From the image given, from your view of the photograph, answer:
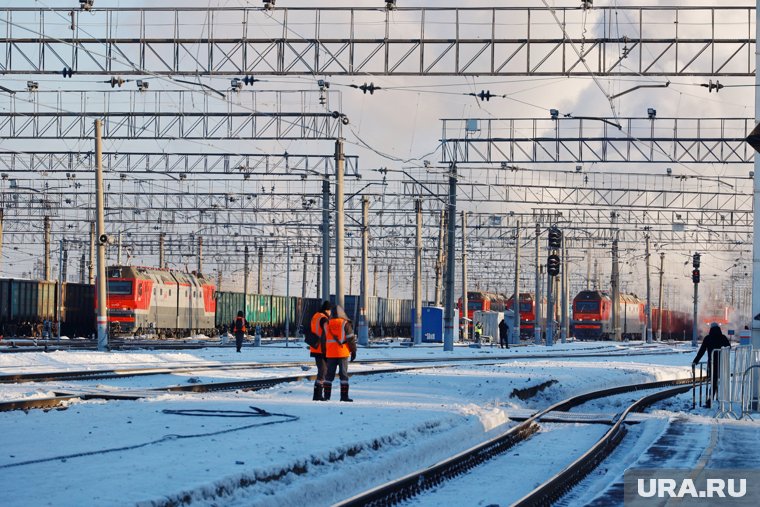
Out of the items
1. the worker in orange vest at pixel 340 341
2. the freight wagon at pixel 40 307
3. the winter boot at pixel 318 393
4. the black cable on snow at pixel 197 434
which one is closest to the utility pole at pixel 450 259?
the freight wagon at pixel 40 307

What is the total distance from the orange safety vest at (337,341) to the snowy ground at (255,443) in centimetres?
85

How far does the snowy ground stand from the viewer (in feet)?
35.0

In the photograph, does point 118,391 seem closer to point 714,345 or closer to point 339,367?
point 339,367

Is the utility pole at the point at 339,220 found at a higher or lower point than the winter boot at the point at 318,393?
higher

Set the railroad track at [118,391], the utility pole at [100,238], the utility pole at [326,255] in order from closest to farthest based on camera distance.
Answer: the railroad track at [118,391]
the utility pole at [100,238]
the utility pole at [326,255]

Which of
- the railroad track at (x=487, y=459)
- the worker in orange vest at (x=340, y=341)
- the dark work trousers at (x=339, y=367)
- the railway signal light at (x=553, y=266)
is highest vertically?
the railway signal light at (x=553, y=266)

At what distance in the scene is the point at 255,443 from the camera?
1385 cm

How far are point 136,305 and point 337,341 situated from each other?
4388 centimetres

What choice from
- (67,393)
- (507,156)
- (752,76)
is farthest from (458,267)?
(67,393)

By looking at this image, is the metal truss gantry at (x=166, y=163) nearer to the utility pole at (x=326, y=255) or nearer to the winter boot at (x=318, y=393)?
the utility pole at (x=326, y=255)

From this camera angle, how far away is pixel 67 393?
22094 mm

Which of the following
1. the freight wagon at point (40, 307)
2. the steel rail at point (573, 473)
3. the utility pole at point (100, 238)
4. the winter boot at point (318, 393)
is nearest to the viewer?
the steel rail at point (573, 473)

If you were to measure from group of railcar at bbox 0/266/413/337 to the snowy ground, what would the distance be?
36.0 m

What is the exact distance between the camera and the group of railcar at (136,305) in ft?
202
